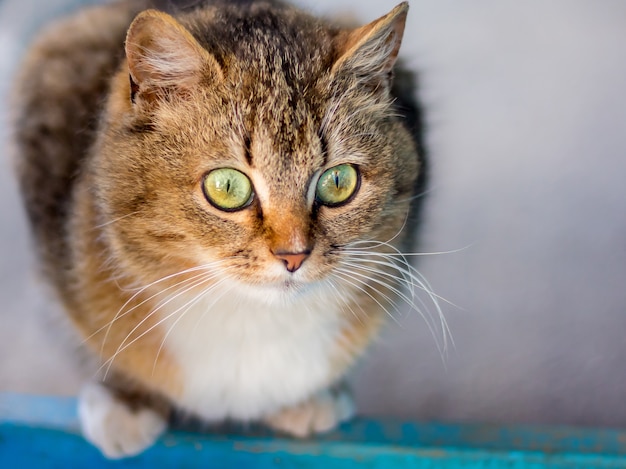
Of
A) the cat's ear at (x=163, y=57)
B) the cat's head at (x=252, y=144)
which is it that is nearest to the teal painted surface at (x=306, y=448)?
the cat's head at (x=252, y=144)

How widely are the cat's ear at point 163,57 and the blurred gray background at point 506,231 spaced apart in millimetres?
465

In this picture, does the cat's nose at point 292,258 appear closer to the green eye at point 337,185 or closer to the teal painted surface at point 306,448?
the green eye at point 337,185

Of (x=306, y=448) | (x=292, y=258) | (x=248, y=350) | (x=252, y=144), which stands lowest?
(x=306, y=448)

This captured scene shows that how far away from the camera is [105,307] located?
867 mm

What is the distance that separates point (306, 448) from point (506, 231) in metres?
0.56

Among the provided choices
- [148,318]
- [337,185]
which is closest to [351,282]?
[337,185]

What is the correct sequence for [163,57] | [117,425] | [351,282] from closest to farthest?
[163,57] < [351,282] < [117,425]

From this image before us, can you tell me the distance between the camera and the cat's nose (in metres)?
0.65

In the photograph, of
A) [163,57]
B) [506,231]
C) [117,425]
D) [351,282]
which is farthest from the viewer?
[506,231]

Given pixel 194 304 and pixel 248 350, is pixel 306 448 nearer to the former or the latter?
pixel 248 350

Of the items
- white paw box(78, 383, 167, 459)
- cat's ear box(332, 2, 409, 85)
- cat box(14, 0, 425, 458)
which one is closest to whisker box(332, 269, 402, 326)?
cat box(14, 0, 425, 458)

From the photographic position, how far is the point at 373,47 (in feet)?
2.16

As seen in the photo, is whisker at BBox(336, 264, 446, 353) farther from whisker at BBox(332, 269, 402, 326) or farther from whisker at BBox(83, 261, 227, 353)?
whisker at BBox(83, 261, 227, 353)

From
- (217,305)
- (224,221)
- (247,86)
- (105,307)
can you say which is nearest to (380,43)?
(247,86)
